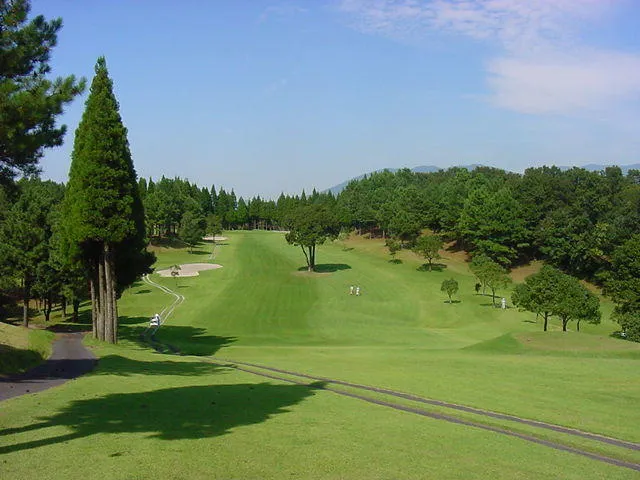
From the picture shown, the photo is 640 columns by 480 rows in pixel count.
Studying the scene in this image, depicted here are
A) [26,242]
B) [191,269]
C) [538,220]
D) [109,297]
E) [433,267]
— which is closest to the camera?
[109,297]

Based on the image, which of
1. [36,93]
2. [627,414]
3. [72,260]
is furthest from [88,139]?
[627,414]

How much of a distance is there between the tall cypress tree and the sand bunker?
4648cm

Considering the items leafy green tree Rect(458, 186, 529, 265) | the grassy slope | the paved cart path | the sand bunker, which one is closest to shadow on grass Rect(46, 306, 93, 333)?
the grassy slope

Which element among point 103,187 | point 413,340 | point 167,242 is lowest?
point 413,340

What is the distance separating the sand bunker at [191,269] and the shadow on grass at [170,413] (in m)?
64.7

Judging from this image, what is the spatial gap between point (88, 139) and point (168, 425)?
23785mm

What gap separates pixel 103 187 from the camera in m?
31.6

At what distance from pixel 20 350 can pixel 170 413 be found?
14724mm

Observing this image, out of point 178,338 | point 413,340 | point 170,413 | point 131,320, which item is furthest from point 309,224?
point 170,413

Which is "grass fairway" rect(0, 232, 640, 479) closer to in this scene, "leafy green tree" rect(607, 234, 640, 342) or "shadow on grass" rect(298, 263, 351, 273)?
"leafy green tree" rect(607, 234, 640, 342)

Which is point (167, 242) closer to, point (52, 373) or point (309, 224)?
point (309, 224)

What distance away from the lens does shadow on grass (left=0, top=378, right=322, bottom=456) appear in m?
11.4

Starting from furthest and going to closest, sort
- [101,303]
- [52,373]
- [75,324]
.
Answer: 1. [75,324]
2. [101,303]
3. [52,373]

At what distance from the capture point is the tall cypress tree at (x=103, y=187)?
31391 mm
